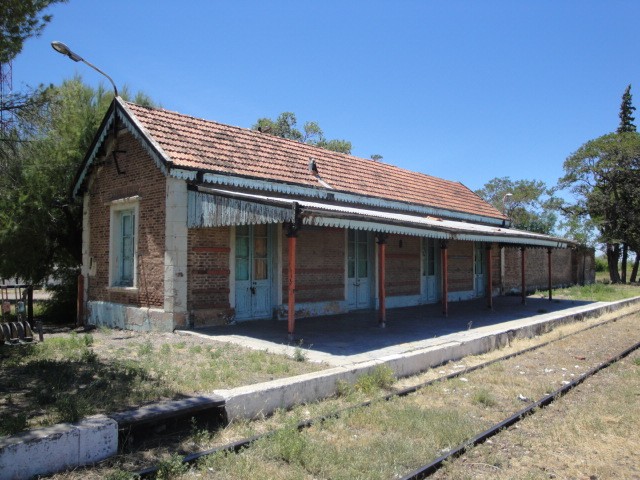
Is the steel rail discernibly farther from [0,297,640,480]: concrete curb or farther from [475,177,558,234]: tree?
[475,177,558,234]: tree

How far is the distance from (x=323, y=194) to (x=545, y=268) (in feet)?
54.2

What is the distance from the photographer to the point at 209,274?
11.1 m

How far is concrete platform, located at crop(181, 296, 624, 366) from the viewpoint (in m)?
8.77

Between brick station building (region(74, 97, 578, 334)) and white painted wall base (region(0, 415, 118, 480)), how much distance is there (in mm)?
4793

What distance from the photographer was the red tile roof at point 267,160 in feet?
38.8

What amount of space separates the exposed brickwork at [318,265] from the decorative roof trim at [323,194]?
1.01 metres

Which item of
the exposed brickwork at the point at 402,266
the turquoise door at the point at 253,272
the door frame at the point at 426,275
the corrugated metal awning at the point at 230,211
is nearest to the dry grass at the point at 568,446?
the corrugated metal awning at the point at 230,211

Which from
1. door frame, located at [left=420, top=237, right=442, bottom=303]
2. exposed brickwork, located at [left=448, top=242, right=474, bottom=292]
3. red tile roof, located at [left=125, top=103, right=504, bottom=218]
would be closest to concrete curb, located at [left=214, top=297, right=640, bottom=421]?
door frame, located at [left=420, top=237, right=442, bottom=303]

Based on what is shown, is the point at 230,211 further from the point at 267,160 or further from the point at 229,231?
the point at 267,160

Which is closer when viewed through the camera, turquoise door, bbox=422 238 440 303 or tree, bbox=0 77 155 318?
tree, bbox=0 77 155 318

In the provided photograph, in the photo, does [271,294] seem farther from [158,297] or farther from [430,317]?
[430,317]

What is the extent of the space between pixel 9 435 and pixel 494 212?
21.9m

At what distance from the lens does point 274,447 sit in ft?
15.5

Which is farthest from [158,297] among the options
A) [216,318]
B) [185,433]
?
[185,433]
